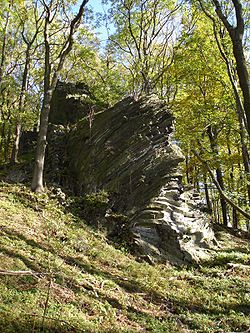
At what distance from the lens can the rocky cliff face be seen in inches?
520

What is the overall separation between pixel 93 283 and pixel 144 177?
6.47 m

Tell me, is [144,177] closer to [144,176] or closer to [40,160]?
[144,176]

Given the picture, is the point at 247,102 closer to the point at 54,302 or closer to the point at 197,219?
the point at 54,302

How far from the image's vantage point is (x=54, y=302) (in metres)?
7.00

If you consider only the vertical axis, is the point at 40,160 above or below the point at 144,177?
above

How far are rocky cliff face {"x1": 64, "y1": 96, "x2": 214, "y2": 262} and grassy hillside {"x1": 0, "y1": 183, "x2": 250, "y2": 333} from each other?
1.09 meters

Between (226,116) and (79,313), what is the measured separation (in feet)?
43.6

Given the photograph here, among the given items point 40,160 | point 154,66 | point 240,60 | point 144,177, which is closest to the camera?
point 240,60

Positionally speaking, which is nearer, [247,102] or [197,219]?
[247,102]

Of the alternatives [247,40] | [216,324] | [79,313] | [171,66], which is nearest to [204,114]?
[247,40]

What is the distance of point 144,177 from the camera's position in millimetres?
14648

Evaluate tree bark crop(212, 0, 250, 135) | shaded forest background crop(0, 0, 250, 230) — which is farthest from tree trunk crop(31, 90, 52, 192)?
tree bark crop(212, 0, 250, 135)

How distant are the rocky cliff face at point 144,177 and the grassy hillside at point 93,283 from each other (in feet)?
3.57

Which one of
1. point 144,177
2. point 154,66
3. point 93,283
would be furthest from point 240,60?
point 154,66
